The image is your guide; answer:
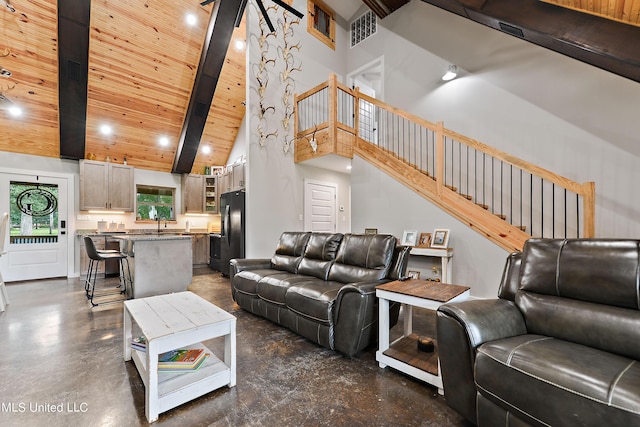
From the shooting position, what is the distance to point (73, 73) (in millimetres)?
4410

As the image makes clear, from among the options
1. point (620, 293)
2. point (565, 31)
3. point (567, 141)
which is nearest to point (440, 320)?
point (620, 293)

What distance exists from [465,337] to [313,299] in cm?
128

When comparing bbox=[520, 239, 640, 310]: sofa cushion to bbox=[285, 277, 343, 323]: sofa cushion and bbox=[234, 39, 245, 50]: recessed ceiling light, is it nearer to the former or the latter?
bbox=[285, 277, 343, 323]: sofa cushion

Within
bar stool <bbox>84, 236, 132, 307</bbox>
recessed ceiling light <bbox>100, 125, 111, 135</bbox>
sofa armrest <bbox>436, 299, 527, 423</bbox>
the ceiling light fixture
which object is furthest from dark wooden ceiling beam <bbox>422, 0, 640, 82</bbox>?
recessed ceiling light <bbox>100, 125, 111, 135</bbox>

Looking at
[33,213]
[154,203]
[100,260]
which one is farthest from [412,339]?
[33,213]

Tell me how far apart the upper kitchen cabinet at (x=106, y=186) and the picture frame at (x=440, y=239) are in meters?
6.28

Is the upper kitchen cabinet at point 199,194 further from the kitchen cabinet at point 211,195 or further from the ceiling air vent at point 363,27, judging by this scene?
the ceiling air vent at point 363,27

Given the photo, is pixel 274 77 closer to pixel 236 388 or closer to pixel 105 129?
pixel 105 129

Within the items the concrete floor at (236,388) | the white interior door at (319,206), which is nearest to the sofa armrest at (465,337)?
the concrete floor at (236,388)

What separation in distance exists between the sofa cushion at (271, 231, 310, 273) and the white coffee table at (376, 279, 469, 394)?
1.47 m

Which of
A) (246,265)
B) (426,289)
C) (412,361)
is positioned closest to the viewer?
(412,361)

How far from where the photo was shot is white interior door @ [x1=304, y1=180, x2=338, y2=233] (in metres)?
5.72

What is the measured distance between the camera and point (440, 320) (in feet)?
4.98

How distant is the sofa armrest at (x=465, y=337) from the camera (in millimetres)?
1396
